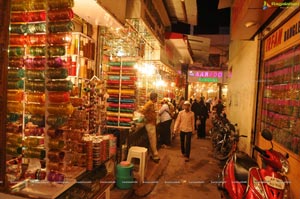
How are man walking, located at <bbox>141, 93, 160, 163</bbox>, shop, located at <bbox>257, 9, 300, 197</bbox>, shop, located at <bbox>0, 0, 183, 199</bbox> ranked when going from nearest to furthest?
shop, located at <bbox>0, 0, 183, 199</bbox> < shop, located at <bbox>257, 9, 300, 197</bbox> < man walking, located at <bbox>141, 93, 160, 163</bbox>

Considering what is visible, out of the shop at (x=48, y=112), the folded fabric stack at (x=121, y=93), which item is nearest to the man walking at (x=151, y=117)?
the folded fabric stack at (x=121, y=93)

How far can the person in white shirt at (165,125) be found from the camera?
30.5ft

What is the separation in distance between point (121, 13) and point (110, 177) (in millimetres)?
3258

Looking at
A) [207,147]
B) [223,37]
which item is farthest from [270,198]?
[223,37]

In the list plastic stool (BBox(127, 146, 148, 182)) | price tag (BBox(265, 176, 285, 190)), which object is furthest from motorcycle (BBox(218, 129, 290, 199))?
plastic stool (BBox(127, 146, 148, 182))

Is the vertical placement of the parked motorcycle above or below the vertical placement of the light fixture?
below

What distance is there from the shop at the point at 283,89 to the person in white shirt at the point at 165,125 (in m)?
3.67

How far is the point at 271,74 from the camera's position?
231 inches

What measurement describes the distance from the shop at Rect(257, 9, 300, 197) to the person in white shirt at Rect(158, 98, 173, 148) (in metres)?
3.67

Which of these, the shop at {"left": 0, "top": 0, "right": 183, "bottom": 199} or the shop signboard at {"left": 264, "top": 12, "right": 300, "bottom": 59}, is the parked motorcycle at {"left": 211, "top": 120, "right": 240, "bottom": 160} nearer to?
the shop signboard at {"left": 264, "top": 12, "right": 300, "bottom": 59}

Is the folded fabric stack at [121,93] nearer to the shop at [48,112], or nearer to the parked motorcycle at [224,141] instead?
the shop at [48,112]

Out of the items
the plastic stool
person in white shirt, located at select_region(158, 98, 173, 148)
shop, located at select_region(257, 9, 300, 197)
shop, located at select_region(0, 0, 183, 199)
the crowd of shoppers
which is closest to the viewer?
shop, located at select_region(0, 0, 183, 199)

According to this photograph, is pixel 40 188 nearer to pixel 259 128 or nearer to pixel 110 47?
pixel 110 47

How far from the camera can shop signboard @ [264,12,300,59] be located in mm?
4283
